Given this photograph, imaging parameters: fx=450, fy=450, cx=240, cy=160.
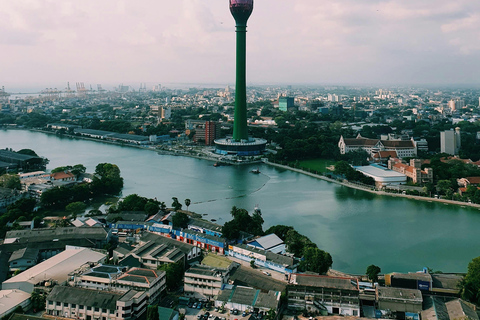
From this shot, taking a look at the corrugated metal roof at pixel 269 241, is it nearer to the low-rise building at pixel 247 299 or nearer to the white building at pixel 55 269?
the low-rise building at pixel 247 299

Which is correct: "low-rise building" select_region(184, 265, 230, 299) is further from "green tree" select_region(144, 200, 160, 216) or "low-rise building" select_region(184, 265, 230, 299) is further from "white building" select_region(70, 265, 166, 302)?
"green tree" select_region(144, 200, 160, 216)

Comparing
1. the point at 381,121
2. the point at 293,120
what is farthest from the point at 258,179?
the point at 381,121

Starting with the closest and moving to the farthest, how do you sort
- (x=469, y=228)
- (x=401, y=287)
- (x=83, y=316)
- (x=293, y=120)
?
(x=83, y=316) → (x=401, y=287) → (x=469, y=228) → (x=293, y=120)

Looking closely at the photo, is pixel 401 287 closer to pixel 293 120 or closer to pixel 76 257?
pixel 76 257

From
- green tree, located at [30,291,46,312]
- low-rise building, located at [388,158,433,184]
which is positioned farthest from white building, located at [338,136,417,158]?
green tree, located at [30,291,46,312]

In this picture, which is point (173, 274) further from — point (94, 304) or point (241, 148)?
point (241, 148)

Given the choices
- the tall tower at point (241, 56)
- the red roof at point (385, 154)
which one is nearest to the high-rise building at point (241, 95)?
the tall tower at point (241, 56)

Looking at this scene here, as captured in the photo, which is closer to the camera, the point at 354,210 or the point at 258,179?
the point at 354,210
